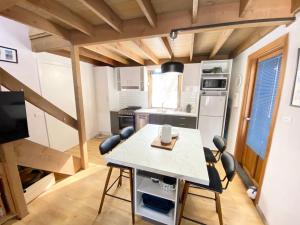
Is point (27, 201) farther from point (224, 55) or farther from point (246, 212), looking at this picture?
point (224, 55)

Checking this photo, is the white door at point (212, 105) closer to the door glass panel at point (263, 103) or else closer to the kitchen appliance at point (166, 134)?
the door glass panel at point (263, 103)

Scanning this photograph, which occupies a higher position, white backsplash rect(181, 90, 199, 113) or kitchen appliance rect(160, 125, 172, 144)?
white backsplash rect(181, 90, 199, 113)

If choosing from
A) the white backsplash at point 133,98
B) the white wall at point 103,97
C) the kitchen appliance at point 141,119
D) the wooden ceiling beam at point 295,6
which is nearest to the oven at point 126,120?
the kitchen appliance at point 141,119

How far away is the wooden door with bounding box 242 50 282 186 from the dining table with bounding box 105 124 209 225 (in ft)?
3.49

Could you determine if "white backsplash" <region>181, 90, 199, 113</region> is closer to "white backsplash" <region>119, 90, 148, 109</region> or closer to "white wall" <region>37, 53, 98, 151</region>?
"white backsplash" <region>119, 90, 148, 109</region>

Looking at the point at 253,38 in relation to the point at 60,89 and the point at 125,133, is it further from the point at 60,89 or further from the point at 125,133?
the point at 60,89

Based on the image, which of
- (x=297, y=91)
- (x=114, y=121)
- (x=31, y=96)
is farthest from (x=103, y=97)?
(x=297, y=91)

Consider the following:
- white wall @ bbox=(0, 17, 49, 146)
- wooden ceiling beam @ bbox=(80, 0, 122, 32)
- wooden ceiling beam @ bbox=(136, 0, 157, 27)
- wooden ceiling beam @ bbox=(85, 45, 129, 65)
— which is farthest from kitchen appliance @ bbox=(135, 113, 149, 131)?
wooden ceiling beam @ bbox=(136, 0, 157, 27)

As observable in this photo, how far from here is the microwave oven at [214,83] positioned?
3.03m

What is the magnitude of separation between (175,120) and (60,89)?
2.85 m

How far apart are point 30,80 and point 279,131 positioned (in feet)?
13.0

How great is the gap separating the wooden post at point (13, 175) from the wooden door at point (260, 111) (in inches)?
120

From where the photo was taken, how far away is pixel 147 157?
143 centimetres

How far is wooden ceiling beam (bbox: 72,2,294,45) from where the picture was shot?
144 cm
